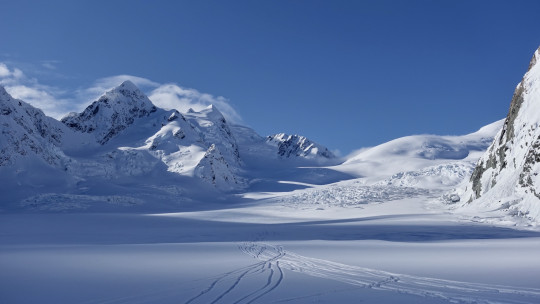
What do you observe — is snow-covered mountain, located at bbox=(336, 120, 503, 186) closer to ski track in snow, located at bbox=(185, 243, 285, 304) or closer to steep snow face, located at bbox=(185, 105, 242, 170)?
steep snow face, located at bbox=(185, 105, 242, 170)

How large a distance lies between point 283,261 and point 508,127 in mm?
34154

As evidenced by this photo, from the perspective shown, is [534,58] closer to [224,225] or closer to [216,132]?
[224,225]

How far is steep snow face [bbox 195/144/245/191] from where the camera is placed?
81.6 metres

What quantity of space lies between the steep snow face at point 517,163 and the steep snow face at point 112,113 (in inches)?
3460

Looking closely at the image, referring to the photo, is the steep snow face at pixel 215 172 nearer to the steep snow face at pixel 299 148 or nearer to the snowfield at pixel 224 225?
the snowfield at pixel 224 225

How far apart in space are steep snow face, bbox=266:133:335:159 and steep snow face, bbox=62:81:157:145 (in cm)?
7806

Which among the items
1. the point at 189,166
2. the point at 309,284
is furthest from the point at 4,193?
the point at 309,284

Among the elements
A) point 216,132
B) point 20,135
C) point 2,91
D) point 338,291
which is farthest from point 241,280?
point 216,132

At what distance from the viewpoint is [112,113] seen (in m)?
105

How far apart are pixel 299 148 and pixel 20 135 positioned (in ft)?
434

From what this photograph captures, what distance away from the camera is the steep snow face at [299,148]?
179m

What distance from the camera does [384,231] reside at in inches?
1017

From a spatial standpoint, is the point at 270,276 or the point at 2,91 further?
the point at 2,91

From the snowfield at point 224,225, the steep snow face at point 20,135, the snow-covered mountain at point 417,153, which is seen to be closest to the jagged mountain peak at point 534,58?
the snowfield at point 224,225
